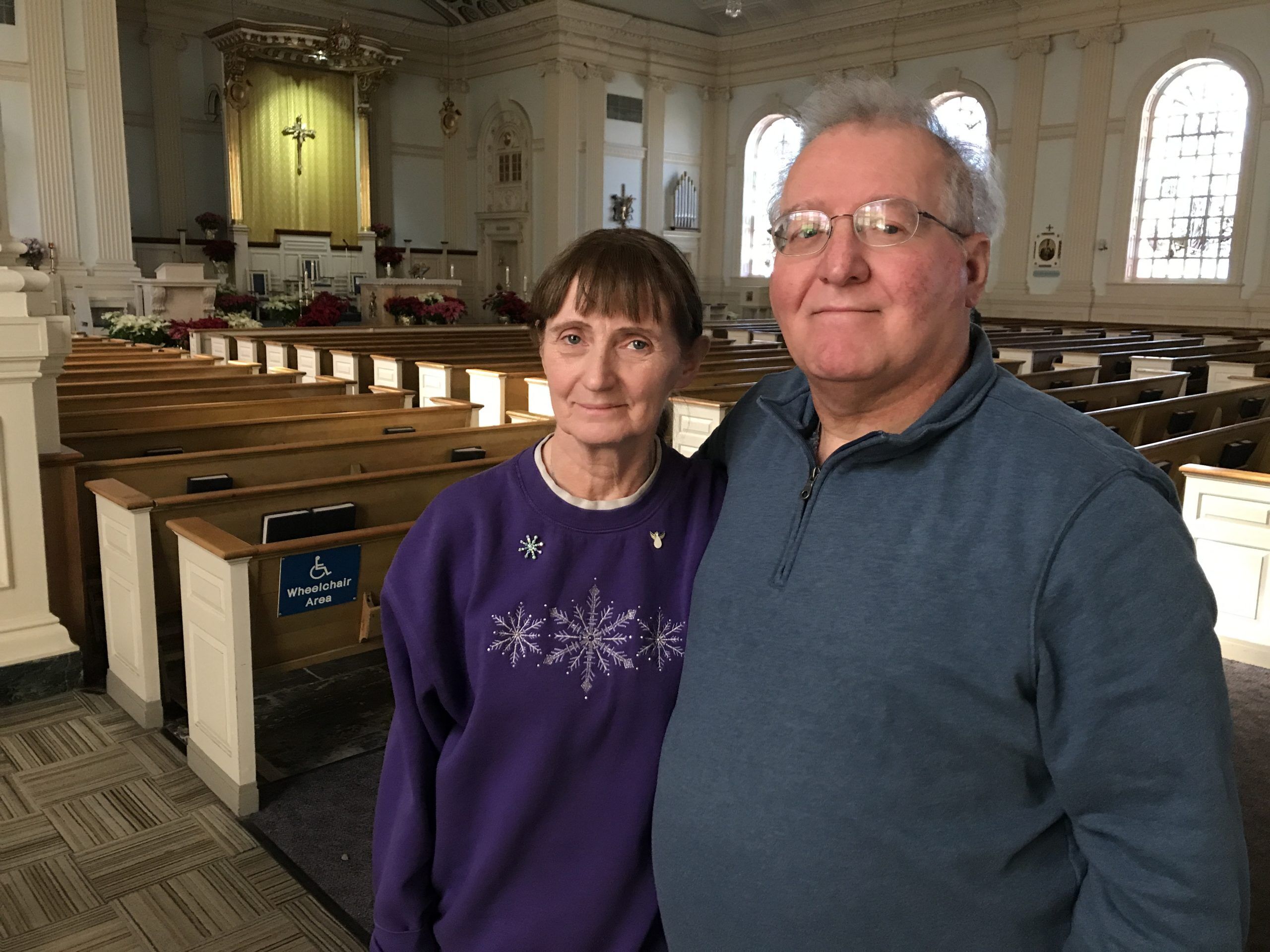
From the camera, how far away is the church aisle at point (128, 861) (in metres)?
2.14

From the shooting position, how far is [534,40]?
673 inches

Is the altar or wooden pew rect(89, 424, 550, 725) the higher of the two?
the altar

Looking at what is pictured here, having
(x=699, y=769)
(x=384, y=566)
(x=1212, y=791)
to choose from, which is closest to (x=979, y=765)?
(x=1212, y=791)

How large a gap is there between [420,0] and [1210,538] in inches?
696

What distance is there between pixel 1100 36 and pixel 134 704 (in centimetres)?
1541

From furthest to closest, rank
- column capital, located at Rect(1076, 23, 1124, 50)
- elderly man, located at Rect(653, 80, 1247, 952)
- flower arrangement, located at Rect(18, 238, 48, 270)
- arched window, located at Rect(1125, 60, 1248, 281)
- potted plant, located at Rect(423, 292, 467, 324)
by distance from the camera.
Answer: column capital, located at Rect(1076, 23, 1124, 50), potted plant, located at Rect(423, 292, 467, 324), arched window, located at Rect(1125, 60, 1248, 281), flower arrangement, located at Rect(18, 238, 48, 270), elderly man, located at Rect(653, 80, 1247, 952)

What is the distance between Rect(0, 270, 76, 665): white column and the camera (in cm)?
312

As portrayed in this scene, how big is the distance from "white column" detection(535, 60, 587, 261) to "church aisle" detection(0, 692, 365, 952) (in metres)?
14.7

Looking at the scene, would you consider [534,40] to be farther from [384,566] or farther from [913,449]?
[913,449]

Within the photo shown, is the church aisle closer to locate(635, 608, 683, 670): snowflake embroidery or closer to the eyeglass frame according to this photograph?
locate(635, 608, 683, 670): snowflake embroidery

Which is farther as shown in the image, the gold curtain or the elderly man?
the gold curtain

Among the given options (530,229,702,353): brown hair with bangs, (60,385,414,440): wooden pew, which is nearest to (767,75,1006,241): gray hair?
(530,229,702,353): brown hair with bangs

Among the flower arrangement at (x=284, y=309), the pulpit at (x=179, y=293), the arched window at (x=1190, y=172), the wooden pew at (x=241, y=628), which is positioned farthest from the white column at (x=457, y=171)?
the wooden pew at (x=241, y=628)

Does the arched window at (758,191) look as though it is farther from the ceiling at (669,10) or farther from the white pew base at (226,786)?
the white pew base at (226,786)
